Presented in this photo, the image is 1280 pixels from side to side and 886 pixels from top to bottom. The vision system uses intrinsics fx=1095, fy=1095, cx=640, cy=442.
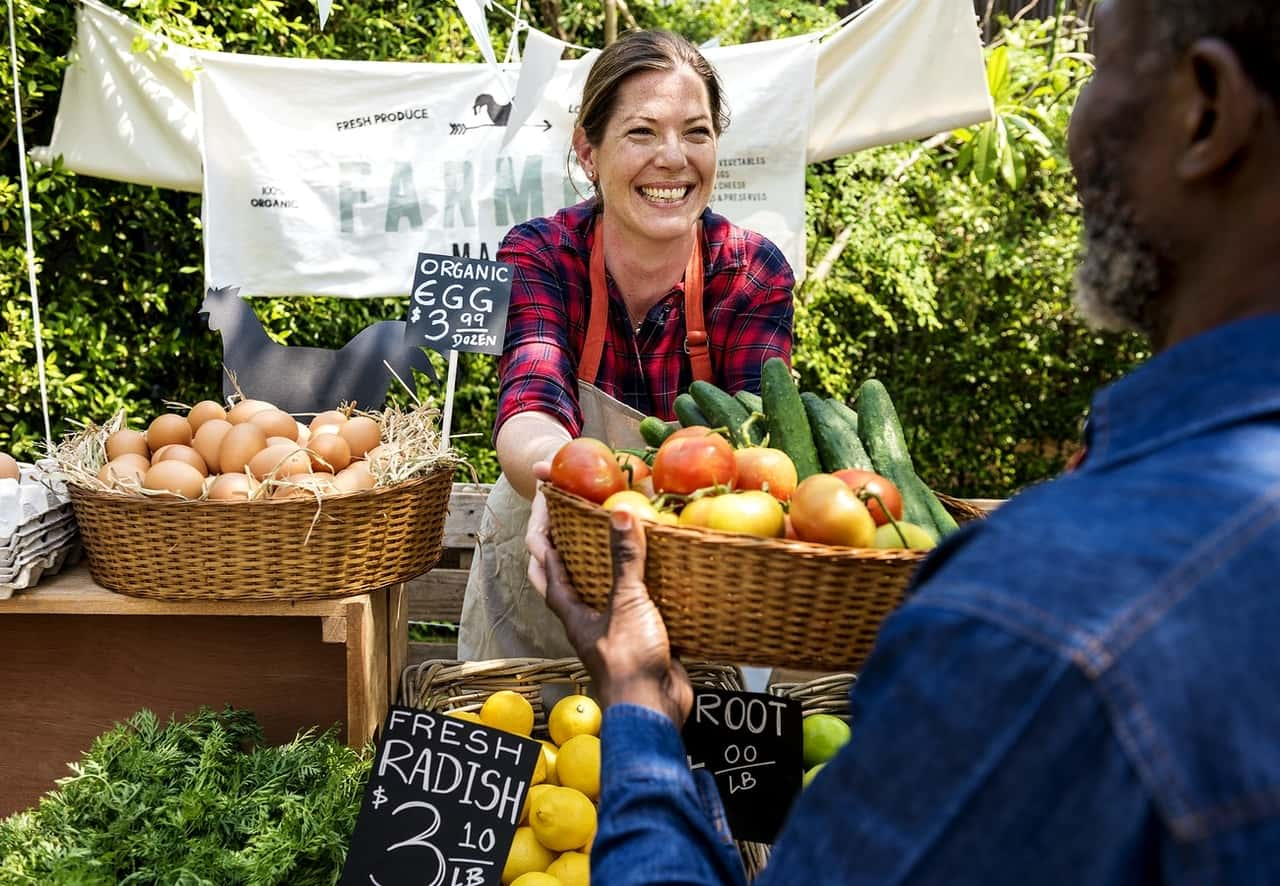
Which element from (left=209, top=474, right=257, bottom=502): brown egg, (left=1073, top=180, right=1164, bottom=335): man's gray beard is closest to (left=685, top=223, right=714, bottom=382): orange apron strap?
(left=209, top=474, right=257, bottom=502): brown egg

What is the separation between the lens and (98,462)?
81.6 inches

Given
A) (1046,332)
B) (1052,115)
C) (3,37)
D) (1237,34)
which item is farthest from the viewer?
(1046,332)

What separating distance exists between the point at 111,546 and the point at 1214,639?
1888mm

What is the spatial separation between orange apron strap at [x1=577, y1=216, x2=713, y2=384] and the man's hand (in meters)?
1.04

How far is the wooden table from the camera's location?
2188mm

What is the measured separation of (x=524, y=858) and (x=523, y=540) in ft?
3.13

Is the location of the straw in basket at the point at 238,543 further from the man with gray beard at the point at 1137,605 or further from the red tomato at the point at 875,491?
the man with gray beard at the point at 1137,605

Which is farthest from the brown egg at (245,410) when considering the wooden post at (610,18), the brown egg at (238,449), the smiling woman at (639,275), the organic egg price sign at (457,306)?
the wooden post at (610,18)

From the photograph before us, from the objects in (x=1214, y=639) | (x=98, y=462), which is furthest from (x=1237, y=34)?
(x=98, y=462)

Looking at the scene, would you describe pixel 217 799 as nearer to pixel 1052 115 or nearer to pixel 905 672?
pixel 905 672

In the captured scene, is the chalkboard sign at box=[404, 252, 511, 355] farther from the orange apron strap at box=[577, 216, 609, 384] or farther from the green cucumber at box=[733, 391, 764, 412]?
the green cucumber at box=[733, 391, 764, 412]

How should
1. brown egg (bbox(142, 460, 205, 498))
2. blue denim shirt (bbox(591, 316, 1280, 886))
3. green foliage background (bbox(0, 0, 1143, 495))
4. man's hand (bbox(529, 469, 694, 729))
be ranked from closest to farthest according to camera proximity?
blue denim shirt (bbox(591, 316, 1280, 886))
man's hand (bbox(529, 469, 694, 729))
brown egg (bbox(142, 460, 205, 498))
green foliage background (bbox(0, 0, 1143, 495))

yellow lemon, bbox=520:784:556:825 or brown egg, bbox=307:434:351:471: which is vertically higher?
brown egg, bbox=307:434:351:471

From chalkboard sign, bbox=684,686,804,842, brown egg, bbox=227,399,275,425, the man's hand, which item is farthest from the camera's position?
brown egg, bbox=227,399,275,425
